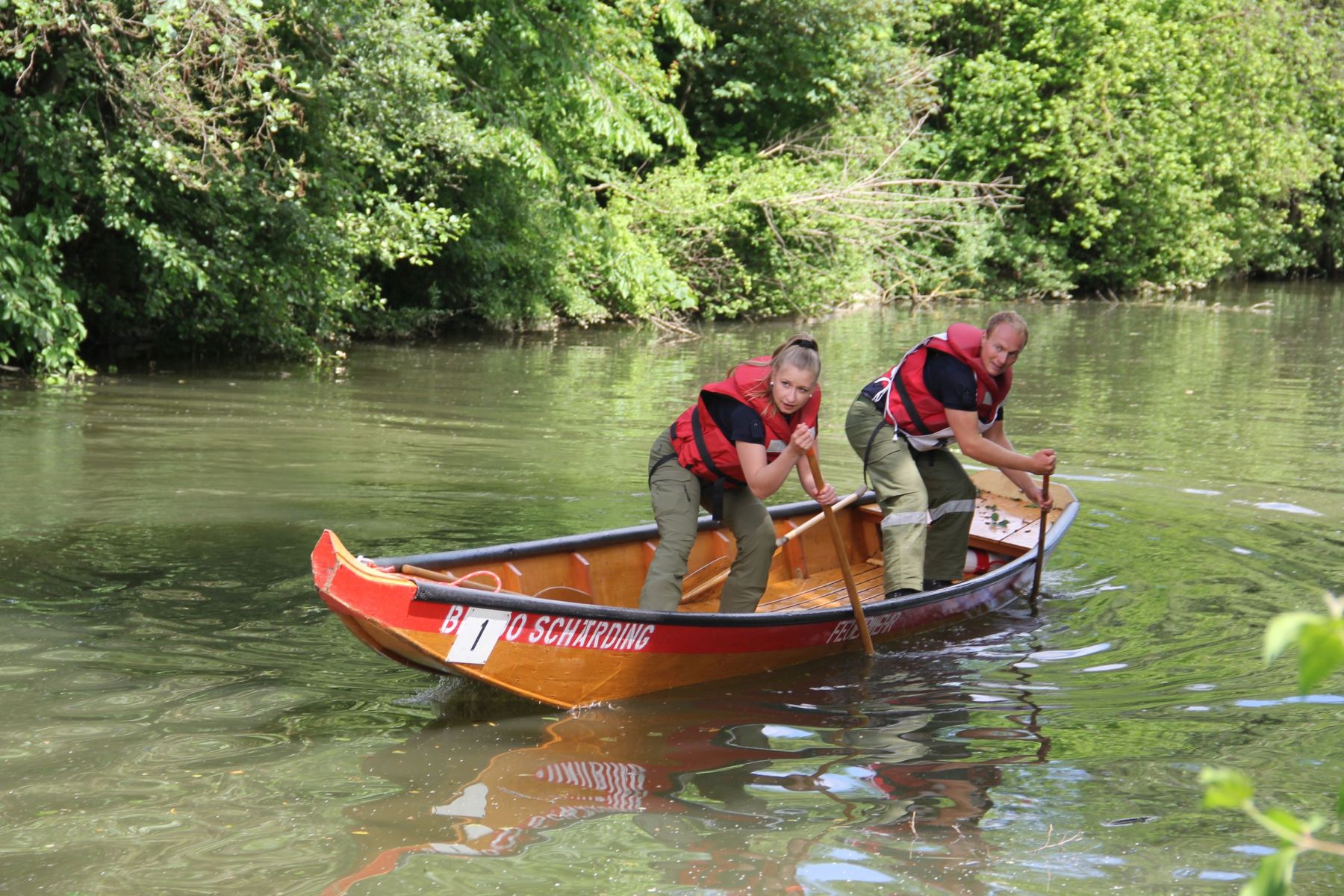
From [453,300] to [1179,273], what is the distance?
1966 cm

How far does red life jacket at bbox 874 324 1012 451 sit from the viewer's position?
653cm

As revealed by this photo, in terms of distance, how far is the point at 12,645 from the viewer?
18.4ft

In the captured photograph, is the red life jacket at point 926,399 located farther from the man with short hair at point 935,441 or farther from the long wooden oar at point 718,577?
the long wooden oar at point 718,577

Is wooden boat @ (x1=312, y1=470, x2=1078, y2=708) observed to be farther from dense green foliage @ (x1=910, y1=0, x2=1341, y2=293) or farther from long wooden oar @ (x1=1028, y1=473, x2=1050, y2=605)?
dense green foliage @ (x1=910, y1=0, x2=1341, y2=293)

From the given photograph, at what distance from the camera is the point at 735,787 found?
459cm

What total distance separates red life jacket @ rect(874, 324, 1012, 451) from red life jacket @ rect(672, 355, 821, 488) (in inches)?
42.0

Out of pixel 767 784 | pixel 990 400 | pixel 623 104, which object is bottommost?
pixel 767 784

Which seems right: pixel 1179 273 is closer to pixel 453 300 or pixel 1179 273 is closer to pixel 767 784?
pixel 453 300

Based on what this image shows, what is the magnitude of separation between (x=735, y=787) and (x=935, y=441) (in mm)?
2697

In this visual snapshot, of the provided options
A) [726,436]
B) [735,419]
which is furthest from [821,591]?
[735,419]

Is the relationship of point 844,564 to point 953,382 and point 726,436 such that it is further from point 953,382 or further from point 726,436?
point 953,382

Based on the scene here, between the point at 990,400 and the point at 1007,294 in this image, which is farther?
the point at 1007,294

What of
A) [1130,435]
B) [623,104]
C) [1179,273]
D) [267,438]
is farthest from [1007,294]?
[267,438]

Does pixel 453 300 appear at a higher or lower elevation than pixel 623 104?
lower
